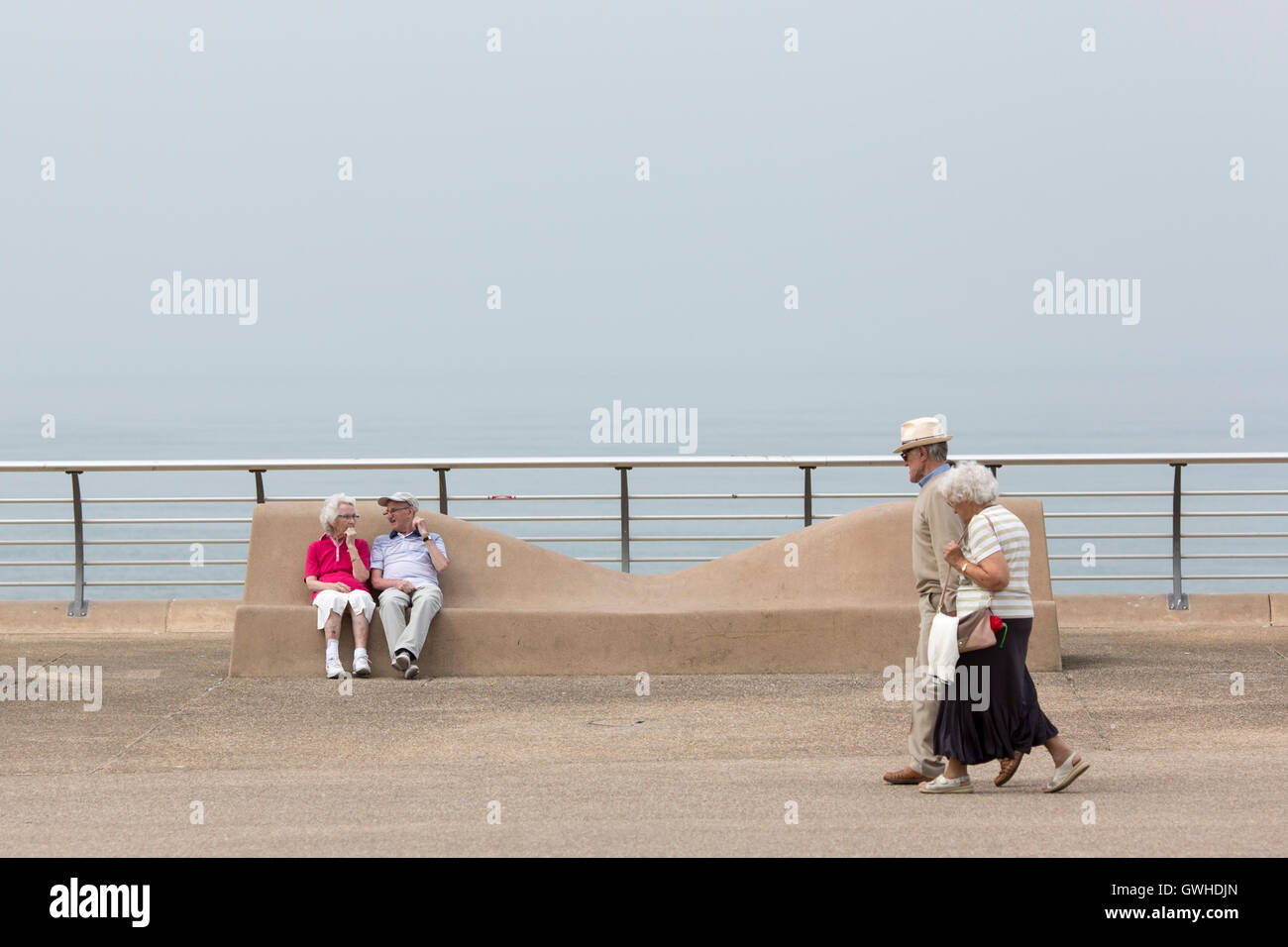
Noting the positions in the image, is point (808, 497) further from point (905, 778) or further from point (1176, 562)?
point (905, 778)

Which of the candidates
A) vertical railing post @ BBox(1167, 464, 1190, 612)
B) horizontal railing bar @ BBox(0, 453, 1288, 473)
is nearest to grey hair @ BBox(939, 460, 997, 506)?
horizontal railing bar @ BBox(0, 453, 1288, 473)

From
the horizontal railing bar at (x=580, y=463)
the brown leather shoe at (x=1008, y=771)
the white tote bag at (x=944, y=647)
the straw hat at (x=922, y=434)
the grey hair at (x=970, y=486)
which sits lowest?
the brown leather shoe at (x=1008, y=771)

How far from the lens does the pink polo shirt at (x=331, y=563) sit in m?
11.4

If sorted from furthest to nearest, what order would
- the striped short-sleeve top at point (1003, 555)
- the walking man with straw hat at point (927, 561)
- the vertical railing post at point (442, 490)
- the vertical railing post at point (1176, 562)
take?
the vertical railing post at point (442, 490) < the vertical railing post at point (1176, 562) < the walking man with straw hat at point (927, 561) < the striped short-sleeve top at point (1003, 555)

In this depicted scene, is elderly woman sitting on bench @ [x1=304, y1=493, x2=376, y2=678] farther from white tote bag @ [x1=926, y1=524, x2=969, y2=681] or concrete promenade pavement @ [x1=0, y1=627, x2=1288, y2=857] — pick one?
white tote bag @ [x1=926, y1=524, x2=969, y2=681]

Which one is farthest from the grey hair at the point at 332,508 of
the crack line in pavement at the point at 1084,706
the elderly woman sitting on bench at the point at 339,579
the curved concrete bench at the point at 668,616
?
the crack line in pavement at the point at 1084,706

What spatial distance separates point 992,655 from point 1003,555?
46 cm

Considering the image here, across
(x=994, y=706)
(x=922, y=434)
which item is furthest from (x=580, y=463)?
(x=994, y=706)

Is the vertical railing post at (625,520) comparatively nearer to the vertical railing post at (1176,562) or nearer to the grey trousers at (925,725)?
the vertical railing post at (1176,562)

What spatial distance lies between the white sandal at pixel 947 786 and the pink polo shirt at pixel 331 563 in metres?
5.26

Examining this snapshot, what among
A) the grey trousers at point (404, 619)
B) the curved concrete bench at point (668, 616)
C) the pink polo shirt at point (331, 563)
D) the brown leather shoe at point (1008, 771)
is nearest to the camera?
the brown leather shoe at point (1008, 771)

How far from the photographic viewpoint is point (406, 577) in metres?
11.4

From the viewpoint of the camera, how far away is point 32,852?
6227mm

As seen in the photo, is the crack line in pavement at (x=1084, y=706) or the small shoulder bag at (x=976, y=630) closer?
the small shoulder bag at (x=976, y=630)
